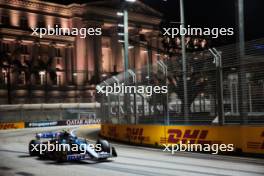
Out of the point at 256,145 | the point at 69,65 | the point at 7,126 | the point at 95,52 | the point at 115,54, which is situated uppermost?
the point at 115,54

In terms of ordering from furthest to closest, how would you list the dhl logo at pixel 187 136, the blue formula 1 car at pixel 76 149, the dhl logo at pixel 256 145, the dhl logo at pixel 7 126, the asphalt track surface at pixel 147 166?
the dhl logo at pixel 7 126 → the dhl logo at pixel 187 136 → the dhl logo at pixel 256 145 → the blue formula 1 car at pixel 76 149 → the asphalt track surface at pixel 147 166

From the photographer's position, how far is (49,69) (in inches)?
3054

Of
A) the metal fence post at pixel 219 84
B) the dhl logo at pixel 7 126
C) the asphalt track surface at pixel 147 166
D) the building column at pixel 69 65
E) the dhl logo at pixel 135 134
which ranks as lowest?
the dhl logo at pixel 7 126

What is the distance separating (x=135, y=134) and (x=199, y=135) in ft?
15.6

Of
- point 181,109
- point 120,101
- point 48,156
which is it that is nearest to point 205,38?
point 120,101

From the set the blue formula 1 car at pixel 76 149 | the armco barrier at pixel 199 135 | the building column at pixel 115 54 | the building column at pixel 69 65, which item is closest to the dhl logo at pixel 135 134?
the armco barrier at pixel 199 135

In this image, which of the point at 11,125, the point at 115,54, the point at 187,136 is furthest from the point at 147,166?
the point at 115,54

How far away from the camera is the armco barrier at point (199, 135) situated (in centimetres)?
1469

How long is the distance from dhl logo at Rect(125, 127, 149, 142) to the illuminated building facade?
51.4 meters

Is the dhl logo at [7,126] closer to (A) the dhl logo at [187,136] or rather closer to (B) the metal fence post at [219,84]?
(A) the dhl logo at [187,136]

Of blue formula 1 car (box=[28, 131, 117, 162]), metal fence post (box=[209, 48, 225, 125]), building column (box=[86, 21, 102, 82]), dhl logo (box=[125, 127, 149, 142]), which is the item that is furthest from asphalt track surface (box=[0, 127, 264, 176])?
building column (box=[86, 21, 102, 82])

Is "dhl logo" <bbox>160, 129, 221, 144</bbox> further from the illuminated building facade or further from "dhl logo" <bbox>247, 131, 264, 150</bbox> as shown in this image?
the illuminated building facade

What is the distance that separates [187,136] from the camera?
1711cm

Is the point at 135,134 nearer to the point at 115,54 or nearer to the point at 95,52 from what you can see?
the point at 95,52
